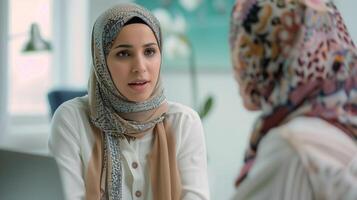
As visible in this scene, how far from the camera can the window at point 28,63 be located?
10.6ft

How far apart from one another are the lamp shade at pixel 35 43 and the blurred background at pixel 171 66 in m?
0.38

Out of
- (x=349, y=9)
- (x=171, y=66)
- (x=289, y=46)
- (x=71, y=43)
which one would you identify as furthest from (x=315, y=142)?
(x=71, y=43)

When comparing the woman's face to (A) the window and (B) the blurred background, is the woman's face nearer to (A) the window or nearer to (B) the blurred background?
(B) the blurred background

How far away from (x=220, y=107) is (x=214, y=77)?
20cm

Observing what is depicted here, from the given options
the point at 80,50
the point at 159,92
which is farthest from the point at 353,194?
the point at 80,50

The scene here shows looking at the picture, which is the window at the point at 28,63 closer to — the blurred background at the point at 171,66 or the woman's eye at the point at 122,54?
the blurred background at the point at 171,66

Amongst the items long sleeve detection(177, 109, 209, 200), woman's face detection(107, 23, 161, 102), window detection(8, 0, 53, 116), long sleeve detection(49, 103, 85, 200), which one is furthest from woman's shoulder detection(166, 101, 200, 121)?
window detection(8, 0, 53, 116)

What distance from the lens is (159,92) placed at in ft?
5.07

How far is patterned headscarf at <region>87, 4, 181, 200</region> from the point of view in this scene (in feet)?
4.73

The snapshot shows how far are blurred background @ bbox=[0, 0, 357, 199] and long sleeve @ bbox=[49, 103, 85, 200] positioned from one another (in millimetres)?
1698

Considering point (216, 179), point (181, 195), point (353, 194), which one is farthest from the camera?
point (216, 179)

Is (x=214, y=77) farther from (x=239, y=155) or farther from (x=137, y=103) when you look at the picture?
(x=137, y=103)

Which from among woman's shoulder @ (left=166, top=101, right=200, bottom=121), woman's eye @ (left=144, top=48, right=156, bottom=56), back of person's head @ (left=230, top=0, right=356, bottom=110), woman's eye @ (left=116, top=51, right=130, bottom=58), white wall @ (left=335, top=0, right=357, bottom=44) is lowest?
woman's shoulder @ (left=166, top=101, right=200, bottom=121)

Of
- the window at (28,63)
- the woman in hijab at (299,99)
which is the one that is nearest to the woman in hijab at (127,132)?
the woman in hijab at (299,99)
